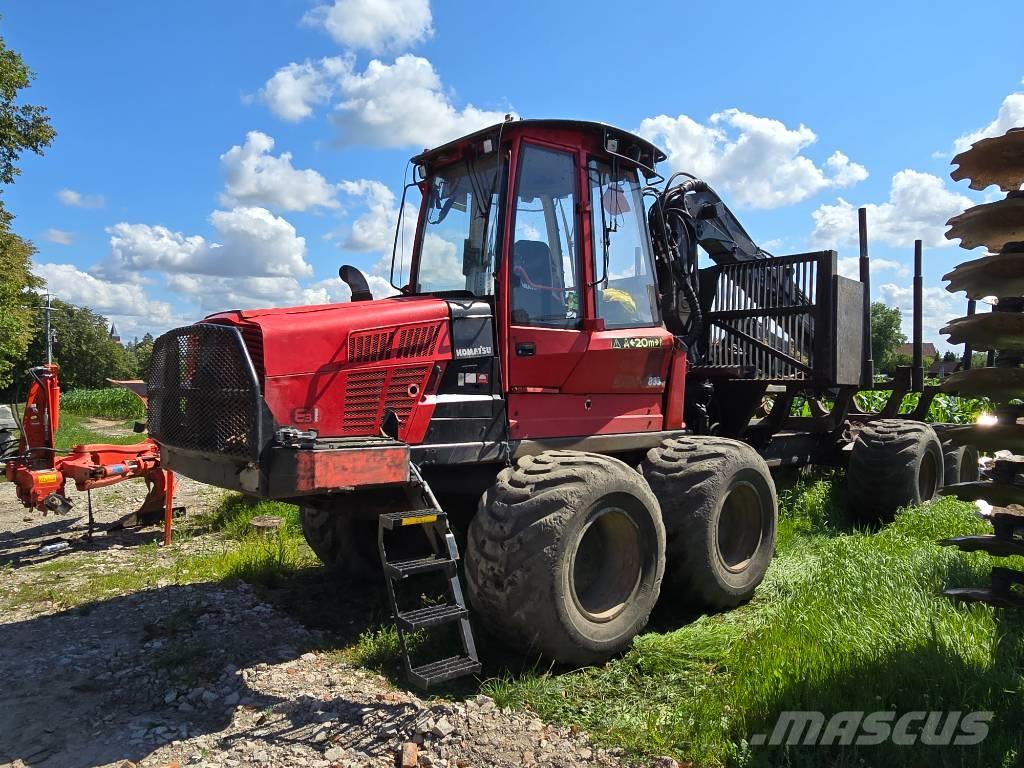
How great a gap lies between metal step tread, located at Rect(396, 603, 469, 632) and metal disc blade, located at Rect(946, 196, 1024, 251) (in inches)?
116

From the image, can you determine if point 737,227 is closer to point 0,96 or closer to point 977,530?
point 977,530

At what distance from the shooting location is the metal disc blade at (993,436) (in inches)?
127

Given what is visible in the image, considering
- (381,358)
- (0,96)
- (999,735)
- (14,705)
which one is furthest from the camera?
(0,96)

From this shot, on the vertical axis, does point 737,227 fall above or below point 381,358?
above

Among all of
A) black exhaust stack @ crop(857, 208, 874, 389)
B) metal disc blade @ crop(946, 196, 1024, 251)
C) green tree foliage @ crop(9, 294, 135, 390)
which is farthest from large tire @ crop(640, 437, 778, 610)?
green tree foliage @ crop(9, 294, 135, 390)

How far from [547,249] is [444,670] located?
9.02ft

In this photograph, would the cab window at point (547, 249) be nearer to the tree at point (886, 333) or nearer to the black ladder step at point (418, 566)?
the black ladder step at point (418, 566)

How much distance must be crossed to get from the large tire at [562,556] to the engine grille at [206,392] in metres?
1.33

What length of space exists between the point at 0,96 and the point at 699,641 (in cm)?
2629

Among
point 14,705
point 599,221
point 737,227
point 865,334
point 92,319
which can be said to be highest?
point 92,319

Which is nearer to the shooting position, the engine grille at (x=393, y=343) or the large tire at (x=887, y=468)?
the engine grille at (x=393, y=343)

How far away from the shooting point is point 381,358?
4.55 meters

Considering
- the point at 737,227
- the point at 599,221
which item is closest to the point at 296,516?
the point at 599,221

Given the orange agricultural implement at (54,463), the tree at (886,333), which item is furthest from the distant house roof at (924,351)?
the orange agricultural implement at (54,463)
